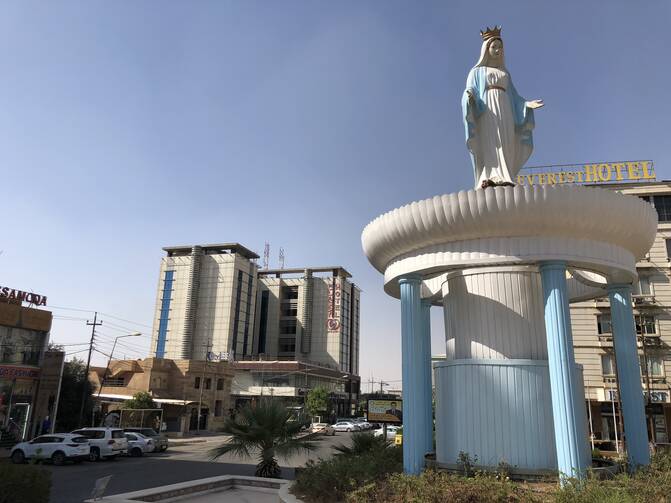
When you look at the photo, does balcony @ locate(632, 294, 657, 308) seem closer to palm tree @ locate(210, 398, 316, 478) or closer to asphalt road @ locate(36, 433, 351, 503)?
asphalt road @ locate(36, 433, 351, 503)

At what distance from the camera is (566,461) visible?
9867 millimetres

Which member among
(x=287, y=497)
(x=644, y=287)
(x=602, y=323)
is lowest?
(x=287, y=497)

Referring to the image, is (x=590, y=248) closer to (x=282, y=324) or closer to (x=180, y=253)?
(x=180, y=253)

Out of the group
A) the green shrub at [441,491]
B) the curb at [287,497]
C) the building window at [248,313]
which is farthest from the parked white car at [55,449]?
the building window at [248,313]

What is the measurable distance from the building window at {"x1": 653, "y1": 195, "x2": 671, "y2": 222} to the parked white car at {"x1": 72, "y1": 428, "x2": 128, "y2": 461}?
38.9 m

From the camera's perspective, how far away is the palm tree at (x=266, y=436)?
15734mm

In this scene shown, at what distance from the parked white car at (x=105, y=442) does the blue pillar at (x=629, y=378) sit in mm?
23812

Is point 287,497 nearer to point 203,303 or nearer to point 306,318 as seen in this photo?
point 203,303

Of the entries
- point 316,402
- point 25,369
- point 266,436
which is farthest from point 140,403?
point 266,436

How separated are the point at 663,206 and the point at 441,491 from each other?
1516 inches

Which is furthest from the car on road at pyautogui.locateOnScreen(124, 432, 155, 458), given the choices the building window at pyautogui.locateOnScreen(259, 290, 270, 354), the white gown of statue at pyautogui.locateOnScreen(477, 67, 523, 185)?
the building window at pyautogui.locateOnScreen(259, 290, 270, 354)

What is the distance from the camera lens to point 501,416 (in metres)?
11.0

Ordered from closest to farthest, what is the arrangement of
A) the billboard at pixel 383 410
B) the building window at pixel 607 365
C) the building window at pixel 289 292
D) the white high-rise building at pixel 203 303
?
the billboard at pixel 383 410 → the building window at pixel 607 365 → the white high-rise building at pixel 203 303 → the building window at pixel 289 292

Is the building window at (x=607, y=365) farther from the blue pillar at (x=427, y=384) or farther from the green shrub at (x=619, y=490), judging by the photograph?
the green shrub at (x=619, y=490)
